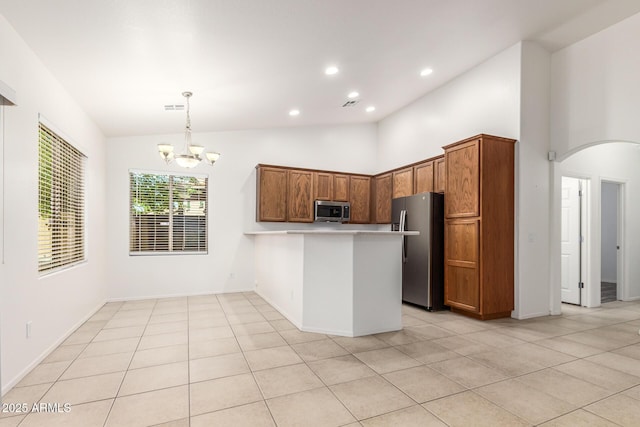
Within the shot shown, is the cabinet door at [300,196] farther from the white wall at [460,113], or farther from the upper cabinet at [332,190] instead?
the white wall at [460,113]

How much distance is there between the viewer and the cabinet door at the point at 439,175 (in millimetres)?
5309

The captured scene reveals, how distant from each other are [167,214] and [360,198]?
12.3ft

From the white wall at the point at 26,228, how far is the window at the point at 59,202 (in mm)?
173

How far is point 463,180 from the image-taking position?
4.57 meters

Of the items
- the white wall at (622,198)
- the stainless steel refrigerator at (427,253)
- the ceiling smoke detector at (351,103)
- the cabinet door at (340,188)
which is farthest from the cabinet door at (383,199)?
the white wall at (622,198)

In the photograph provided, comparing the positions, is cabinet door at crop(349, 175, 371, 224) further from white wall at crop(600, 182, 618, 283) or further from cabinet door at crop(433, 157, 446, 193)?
white wall at crop(600, 182, 618, 283)

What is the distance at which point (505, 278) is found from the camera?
4.43 metres

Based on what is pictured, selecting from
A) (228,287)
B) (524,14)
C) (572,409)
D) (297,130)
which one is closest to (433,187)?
(524,14)

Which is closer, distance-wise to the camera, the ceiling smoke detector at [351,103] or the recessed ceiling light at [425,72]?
the recessed ceiling light at [425,72]

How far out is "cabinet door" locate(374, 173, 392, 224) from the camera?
681 centimetres

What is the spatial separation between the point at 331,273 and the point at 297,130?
404 cm

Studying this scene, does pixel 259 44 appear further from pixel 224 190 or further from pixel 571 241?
pixel 571 241

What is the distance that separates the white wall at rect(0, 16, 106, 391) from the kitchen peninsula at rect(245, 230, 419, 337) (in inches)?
96.2

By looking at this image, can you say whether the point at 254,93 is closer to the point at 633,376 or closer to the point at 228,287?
the point at 228,287
